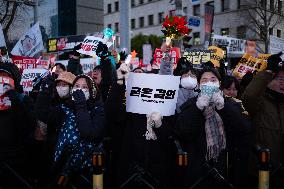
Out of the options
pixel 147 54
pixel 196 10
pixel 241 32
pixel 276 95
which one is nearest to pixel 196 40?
pixel 241 32

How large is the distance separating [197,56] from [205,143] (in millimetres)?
4131

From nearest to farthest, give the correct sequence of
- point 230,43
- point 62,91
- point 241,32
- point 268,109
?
point 268,109
point 62,91
point 230,43
point 241,32

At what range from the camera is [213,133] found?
3959 mm

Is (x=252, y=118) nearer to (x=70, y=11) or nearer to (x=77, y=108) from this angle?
(x=77, y=108)

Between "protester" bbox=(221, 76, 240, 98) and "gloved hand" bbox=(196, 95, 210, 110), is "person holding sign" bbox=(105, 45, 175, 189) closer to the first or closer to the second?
"gloved hand" bbox=(196, 95, 210, 110)

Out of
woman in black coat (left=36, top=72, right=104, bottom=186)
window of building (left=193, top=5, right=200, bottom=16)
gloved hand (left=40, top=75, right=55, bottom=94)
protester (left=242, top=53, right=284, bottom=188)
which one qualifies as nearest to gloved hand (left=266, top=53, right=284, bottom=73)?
protester (left=242, top=53, right=284, bottom=188)

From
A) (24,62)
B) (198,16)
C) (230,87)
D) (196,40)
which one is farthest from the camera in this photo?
(198,16)

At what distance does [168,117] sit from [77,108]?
3.29 feet

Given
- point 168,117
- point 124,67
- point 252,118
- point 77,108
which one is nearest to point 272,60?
point 252,118

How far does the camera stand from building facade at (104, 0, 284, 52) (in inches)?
1593

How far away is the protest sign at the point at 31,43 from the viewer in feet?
30.0

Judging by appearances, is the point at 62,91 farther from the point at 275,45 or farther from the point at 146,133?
the point at 275,45

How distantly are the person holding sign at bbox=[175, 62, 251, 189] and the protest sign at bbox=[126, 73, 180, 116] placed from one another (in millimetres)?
211

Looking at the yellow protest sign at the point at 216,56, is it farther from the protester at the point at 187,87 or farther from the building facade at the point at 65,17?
the building facade at the point at 65,17
